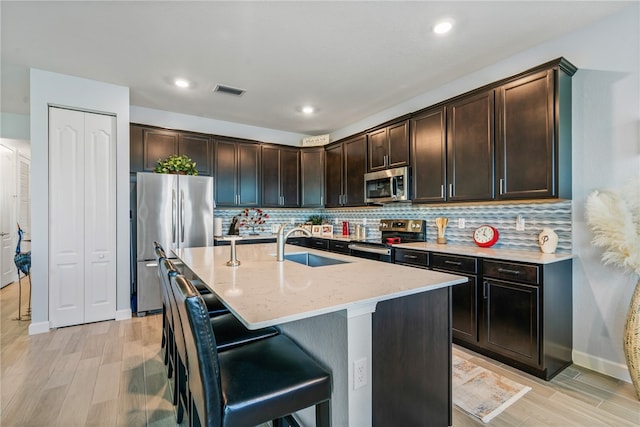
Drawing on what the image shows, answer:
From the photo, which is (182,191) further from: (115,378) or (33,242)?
(115,378)

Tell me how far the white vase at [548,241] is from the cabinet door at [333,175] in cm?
276

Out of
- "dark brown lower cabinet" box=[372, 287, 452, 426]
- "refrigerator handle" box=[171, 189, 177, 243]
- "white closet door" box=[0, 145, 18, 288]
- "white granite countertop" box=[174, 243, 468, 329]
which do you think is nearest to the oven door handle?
"white granite countertop" box=[174, 243, 468, 329]

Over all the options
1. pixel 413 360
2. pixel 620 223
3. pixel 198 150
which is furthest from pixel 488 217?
pixel 198 150

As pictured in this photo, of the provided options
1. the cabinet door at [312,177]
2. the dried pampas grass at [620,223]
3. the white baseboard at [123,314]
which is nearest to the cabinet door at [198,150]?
the cabinet door at [312,177]

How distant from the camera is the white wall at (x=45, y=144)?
3.15 meters

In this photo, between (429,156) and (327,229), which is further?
(327,229)

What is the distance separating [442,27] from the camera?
240 cm

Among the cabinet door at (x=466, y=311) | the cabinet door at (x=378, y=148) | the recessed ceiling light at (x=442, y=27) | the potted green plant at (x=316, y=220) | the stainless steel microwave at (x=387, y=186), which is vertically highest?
the recessed ceiling light at (x=442, y=27)

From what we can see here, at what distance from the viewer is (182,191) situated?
3.90 m

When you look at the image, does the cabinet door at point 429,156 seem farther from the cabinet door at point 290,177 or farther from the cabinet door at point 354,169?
the cabinet door at point 290,177

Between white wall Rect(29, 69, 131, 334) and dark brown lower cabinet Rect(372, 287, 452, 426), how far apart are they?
3425 mm

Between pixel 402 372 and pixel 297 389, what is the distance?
0.56 m

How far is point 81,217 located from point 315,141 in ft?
11.6

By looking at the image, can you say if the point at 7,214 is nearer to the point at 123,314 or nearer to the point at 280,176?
the point at 123,314
